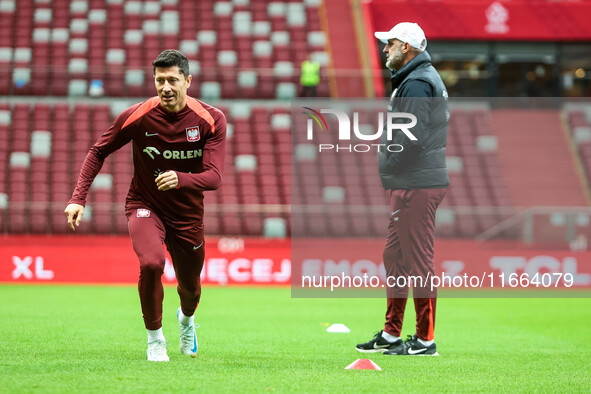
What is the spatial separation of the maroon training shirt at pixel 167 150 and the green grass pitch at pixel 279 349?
1.03 meters

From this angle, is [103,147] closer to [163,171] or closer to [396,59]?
[163,171]

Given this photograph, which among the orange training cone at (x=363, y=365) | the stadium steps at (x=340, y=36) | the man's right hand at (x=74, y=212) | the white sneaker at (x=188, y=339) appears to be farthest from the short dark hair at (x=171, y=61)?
the stadium steps at (x=340, y=36)

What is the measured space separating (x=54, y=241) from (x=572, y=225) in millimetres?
8466

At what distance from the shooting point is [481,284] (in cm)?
812

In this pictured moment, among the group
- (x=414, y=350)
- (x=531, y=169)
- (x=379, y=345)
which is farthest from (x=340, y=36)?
(x=414, y=350)

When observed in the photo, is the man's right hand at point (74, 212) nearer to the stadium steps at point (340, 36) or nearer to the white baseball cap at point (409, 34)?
the white baseball cap at point (409, 34)

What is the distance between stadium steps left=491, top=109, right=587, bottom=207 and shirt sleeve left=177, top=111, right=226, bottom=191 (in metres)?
9.50

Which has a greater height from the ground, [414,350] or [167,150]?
[167,150]

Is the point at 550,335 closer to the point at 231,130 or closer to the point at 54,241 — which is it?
the point at 54,241

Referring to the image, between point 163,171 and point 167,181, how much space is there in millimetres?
491

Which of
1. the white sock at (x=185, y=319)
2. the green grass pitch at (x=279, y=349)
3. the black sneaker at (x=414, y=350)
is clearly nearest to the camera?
the green grass pitch at (x=279, y=349)

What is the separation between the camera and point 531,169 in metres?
14.8

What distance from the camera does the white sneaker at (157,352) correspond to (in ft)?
19.6

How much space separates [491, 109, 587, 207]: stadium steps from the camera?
15.0 m
